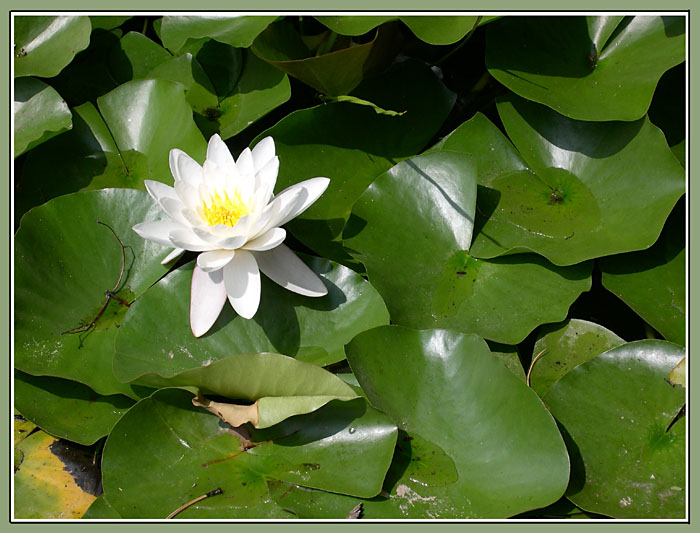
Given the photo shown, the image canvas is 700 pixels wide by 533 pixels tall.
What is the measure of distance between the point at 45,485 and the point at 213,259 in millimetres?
753

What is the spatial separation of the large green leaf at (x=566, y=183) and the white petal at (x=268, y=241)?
0.55 metres

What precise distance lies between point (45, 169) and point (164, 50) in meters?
0.61

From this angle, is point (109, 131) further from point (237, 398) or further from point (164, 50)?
point (237, 398)

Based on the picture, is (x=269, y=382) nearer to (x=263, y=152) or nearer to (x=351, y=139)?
(x=263, y=152)

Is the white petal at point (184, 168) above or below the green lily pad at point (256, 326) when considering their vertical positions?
above

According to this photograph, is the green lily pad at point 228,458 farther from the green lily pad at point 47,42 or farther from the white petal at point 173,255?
the green lily pad at point 47,42

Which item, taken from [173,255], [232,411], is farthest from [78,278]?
[232,411]

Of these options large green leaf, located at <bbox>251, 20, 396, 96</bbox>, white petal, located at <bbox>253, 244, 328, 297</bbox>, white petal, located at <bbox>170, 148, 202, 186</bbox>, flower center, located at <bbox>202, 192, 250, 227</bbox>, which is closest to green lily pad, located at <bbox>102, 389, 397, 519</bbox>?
white petal, located at <bbox>253, 244, 328, 297</bbox>

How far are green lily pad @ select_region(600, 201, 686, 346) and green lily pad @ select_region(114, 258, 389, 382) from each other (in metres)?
0.68

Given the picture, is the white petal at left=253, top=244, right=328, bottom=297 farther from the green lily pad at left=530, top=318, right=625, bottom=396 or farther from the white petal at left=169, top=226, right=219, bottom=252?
the green lily pad at left=530, top=318, right=625, bottom=396

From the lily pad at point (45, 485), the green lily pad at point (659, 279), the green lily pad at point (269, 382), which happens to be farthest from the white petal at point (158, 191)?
the green lily pad at point (659, 279)

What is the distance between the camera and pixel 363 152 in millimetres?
1767

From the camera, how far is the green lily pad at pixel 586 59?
5.13ft

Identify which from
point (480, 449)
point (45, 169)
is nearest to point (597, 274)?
point (480, 449)
